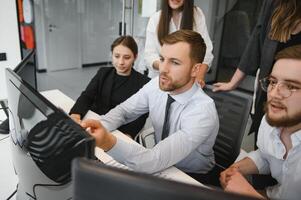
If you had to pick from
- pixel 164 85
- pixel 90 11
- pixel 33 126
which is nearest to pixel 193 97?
pixel 164 85

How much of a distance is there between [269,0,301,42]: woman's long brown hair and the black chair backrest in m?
0.43

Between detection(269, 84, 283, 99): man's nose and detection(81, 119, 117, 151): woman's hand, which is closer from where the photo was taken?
detection(81, 119, 117, 151): woman's hand

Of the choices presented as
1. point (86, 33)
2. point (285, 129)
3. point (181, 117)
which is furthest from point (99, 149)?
point (86, 33)

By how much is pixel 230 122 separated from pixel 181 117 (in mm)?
371

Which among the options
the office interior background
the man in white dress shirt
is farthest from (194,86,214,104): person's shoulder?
the office interior background

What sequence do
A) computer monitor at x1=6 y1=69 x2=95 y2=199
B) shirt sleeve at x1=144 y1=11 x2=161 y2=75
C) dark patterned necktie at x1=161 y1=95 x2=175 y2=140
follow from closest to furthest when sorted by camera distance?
computer monitor at x1=6 y1=69 x2=95 y2=199
dark patterned necktie at x1=161 y1=95 x2=175 y2=140
shirt sleeve at x1=144 y1=11 x2=161 y2=75

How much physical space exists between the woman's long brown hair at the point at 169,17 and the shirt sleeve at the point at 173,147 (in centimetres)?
94

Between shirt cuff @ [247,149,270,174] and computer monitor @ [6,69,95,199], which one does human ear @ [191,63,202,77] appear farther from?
computer monitor @ [6,69,95,199]

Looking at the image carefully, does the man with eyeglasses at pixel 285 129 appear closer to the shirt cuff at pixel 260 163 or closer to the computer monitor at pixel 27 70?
the shirt cuff at pixel 260 163

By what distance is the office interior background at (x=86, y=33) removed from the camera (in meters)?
2.98

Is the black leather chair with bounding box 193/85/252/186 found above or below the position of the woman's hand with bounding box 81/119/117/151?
below

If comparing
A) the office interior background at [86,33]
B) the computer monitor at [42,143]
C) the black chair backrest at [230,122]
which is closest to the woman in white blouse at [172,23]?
the black chair backrest at [230,122]

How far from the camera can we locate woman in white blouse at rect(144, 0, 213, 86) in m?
2.05

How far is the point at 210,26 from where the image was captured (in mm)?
4281
